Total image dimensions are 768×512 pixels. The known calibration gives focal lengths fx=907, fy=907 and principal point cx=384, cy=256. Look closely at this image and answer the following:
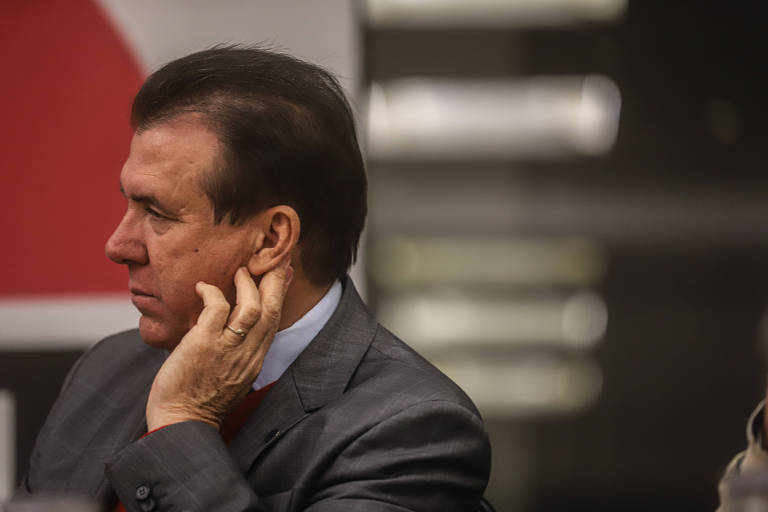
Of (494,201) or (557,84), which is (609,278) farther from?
(557,84)

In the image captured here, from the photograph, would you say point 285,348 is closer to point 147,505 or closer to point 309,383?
point 309,383

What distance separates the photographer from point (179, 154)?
5.40 ft

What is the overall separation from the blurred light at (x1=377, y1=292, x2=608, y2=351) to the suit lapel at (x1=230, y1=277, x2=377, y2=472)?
1.71 meters

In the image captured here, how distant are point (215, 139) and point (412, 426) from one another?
62cm

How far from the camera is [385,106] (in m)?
3.44

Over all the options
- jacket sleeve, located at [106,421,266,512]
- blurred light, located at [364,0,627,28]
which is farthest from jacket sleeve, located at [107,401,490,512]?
blurred light, located at [364,0,627,28]

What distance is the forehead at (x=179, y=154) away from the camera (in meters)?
1.64

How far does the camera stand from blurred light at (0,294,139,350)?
10.1ft

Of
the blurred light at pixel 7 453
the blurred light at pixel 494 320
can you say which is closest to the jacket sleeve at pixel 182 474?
the blurred light at pixel 7 453

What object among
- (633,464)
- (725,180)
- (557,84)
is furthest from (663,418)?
(557,84)

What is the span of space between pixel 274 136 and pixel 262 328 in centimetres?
35

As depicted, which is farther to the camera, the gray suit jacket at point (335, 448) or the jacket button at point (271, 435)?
the jacket button at point (271, 435)

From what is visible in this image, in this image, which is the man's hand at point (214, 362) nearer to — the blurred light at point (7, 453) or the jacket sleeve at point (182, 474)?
the jacket sleeve at point (182, 474)

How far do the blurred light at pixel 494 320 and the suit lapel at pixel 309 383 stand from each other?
171cm
